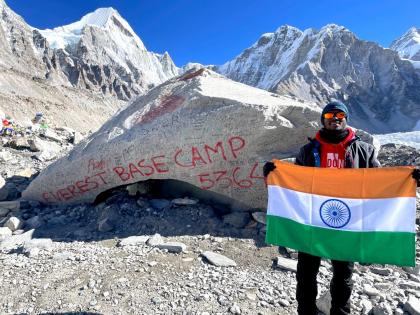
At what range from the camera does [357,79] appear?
12900 centimetres

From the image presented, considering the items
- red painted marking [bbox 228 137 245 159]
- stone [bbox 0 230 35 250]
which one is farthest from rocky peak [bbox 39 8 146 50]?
red painted marking [bbox 228 137 245 159]

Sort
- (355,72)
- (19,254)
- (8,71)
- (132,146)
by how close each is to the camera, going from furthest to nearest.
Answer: (355,72), (8,71), (132,146), (19,254)

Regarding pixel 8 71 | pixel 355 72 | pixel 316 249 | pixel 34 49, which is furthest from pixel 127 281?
pixel 355 72

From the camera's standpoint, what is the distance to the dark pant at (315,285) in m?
3.22

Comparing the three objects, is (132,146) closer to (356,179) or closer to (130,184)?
(130,184)

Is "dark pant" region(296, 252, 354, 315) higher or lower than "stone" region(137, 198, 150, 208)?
lower

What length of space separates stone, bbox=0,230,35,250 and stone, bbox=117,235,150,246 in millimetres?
1705

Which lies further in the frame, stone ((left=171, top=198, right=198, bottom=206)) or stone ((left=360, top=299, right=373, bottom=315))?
stone ((left=171, top=198, right=198, bottom=206))

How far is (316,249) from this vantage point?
10.8ft

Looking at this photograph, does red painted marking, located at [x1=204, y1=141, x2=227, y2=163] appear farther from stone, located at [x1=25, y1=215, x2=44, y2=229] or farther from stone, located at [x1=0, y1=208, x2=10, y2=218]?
stone, located at [x1=0, y1=208, x2=10, y2=218]

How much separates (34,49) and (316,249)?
81947 mm

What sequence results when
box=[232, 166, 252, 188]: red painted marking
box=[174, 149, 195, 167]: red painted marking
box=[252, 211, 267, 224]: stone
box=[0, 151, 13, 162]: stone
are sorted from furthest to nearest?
box=[0, 151, 13, 162]: stone
box=[174, 149, 195, 167]: red painted marking
box=[232, 166, 252, 188]: red painted marking
box=[252, 211, 267, 224]: stone

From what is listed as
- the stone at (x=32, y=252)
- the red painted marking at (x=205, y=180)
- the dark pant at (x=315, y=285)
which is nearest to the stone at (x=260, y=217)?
the red painted marking at (x=205, y=180)

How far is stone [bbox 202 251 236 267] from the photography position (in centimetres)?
491
